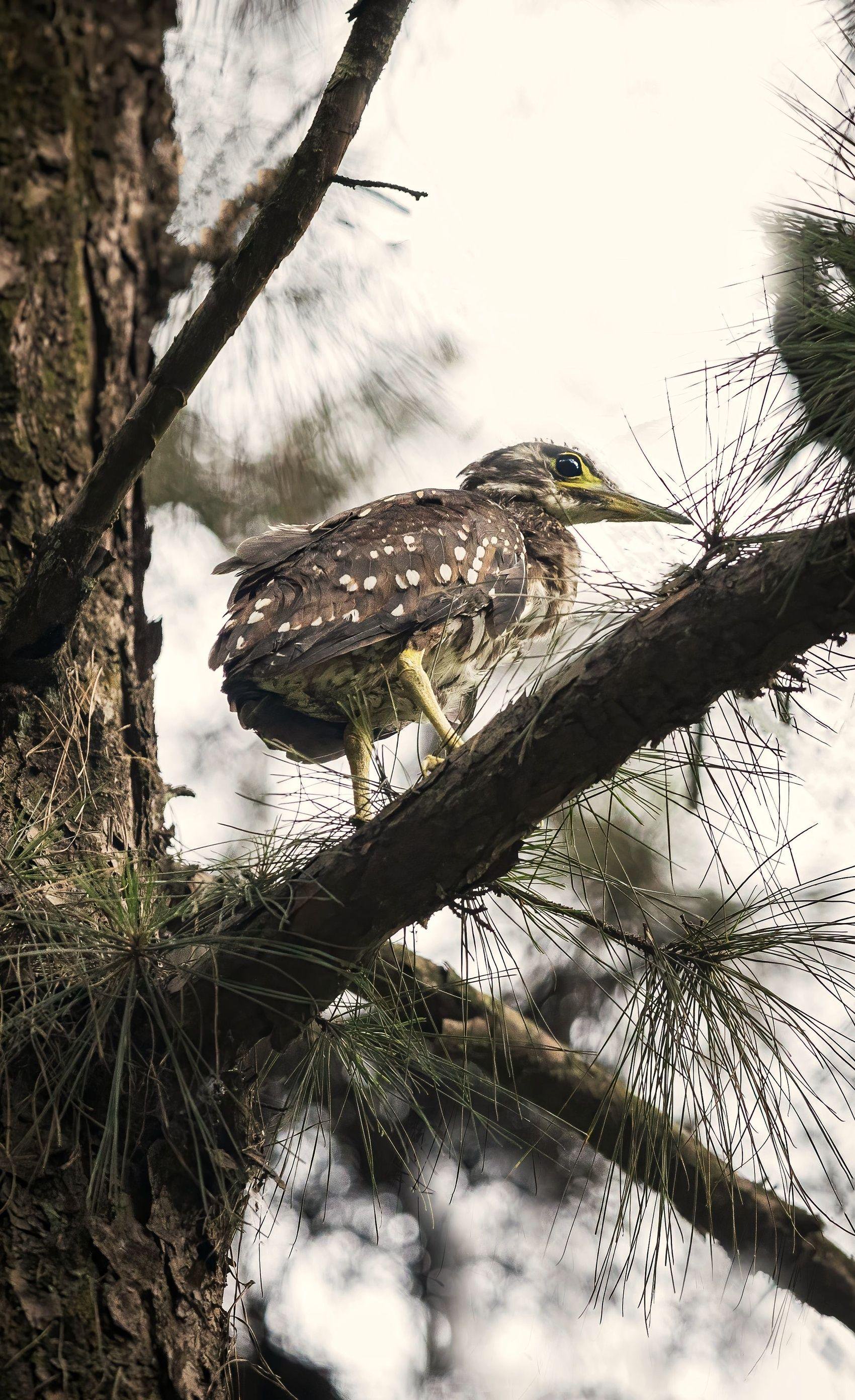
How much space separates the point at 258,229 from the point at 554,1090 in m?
1.67

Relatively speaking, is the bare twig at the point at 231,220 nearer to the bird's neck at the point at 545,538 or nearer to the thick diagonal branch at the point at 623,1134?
the bird's neck at the point at 545,538

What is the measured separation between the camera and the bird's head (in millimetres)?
2559

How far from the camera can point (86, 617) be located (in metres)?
2.15

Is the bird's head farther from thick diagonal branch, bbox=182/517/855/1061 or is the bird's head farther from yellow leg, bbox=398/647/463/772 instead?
thick diagonal branch, bbox=182/517/855/1061

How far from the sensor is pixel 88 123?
236 cm

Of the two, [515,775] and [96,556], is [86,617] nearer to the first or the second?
[96,556]

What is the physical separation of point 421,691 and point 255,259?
786 millimetres

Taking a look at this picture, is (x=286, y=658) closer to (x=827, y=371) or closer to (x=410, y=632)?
(x=410, y=632)

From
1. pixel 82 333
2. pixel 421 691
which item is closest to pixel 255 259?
pixel 421 691

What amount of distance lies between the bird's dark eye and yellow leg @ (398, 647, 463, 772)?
81 cm

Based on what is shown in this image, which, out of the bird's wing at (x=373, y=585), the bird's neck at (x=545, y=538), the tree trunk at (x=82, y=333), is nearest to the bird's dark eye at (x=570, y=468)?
the bird's neck at (x=545, y=538)

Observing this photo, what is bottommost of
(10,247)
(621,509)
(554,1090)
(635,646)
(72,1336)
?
(72,1336)

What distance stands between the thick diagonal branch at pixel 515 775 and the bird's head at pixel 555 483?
1352 mm

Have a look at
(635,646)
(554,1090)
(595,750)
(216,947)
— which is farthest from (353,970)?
(554,1090)
